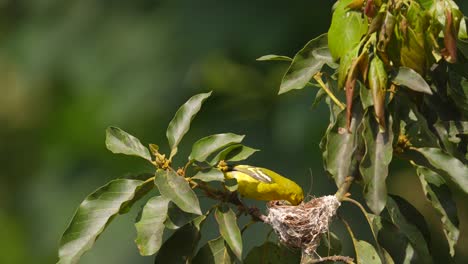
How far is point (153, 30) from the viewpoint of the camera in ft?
9.00

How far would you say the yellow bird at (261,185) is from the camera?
1.32 m

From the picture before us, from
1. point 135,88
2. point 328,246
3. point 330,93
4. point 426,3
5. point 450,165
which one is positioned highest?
point 426,3

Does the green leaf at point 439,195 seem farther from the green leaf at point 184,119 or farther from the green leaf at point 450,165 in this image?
the green leaf at point 184,119

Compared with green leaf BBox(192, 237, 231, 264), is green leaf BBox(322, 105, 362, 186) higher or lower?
higher

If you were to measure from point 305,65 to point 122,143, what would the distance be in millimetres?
280

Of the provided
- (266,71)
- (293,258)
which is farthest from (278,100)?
(293,258)

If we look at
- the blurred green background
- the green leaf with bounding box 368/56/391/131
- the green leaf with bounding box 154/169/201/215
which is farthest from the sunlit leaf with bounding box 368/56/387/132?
the blurred green background

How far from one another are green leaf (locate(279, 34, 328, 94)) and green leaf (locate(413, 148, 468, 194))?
192mm

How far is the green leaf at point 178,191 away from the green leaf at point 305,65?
216 mm

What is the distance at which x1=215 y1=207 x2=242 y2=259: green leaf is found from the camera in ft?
3.98

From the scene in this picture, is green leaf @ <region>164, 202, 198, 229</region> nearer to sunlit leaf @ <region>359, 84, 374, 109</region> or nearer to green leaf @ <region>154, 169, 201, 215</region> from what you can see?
green leaf @ <region>154, 169, 201, 215</region>

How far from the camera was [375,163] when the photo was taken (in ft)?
4.00

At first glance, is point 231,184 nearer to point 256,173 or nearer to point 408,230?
point 256,173

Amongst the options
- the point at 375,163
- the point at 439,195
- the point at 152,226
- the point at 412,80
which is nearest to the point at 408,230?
the point at 439,195
